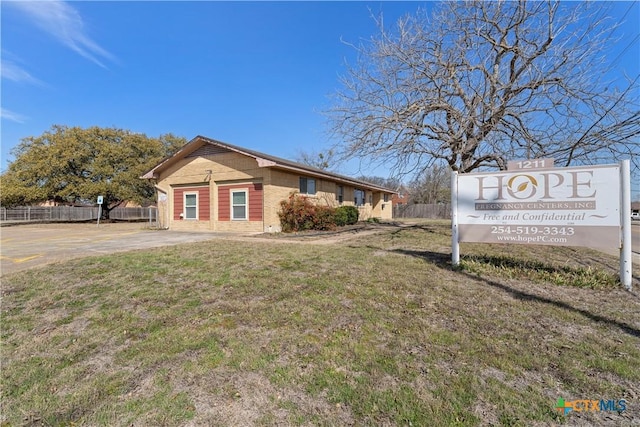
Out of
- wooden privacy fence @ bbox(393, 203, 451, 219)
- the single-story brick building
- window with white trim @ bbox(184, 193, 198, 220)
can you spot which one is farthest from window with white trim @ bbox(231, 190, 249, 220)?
wooden privacy fence @ bbox(393, 203, 451, 219)

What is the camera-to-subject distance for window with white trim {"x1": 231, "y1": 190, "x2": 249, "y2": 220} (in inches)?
568

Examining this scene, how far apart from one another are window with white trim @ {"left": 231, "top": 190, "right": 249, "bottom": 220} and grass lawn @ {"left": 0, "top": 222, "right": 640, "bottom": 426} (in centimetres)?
908

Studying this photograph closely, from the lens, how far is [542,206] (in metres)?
5.48

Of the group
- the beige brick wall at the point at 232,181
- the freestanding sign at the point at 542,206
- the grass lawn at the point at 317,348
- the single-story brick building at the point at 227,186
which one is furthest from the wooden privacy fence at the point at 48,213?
the freestanding sign at the point at 542,206

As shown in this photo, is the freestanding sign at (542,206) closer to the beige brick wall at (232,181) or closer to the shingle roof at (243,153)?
the shingle roof at (243,153)

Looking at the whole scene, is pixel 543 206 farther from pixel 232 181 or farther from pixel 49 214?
pixel 49 214

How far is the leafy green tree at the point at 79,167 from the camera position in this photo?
24109mm

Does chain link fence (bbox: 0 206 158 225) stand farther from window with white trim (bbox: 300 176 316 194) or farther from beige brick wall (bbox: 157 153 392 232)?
window with white trim (bbox: 300 176 316 194)

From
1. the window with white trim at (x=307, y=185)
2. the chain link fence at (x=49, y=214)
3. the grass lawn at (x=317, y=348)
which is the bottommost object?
the grass lawn at (x=317, y=348)

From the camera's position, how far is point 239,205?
48.0 feet

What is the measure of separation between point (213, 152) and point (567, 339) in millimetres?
14977

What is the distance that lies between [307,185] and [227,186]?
4063mm

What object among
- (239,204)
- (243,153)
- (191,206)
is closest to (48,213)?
(191,206)

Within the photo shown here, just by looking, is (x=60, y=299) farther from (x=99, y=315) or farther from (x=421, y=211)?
(x=421, y=211)
